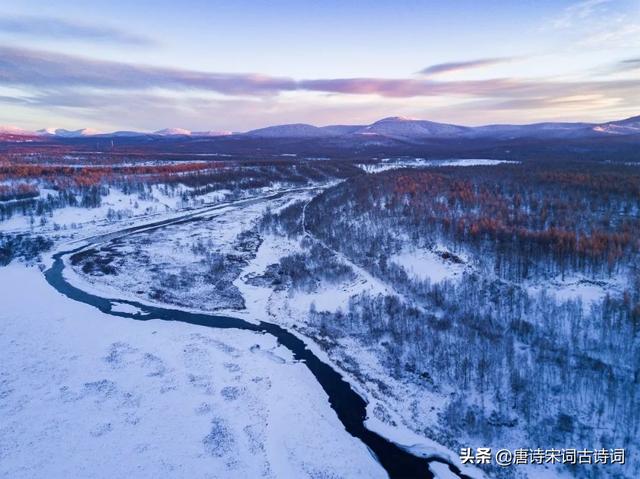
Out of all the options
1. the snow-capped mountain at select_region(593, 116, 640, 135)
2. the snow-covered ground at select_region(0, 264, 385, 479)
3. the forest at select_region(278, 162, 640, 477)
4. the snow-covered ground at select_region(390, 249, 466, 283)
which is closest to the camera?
the snow-covered ground at select_region(0, 264, 385, 479)

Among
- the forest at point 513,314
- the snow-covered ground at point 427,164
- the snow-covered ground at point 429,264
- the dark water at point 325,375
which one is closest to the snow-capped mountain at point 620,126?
the snow-covered ground at point 427,164

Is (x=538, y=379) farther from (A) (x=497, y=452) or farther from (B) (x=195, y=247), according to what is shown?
(B) (x=195, y=247)

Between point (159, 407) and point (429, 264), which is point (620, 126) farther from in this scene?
point (159, 407)

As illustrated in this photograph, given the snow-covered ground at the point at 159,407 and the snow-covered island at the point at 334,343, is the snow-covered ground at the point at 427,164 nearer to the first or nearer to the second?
the snow-covered island at the point at 334,343

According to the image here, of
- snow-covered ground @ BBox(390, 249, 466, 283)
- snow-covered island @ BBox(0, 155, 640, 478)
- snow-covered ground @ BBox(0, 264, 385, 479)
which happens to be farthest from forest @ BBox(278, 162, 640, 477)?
snow-covered ground @ BBox(0, 264, 385, 479)

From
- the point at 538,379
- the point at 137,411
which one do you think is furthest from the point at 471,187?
the point at 137,411

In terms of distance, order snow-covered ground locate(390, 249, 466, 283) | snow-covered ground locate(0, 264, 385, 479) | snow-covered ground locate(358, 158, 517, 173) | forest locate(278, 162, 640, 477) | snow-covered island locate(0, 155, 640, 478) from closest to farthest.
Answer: snow-covered ground locate(0, 264, 385, 479) < snow-covered island locate(0, 155, 640, 478) < forest locate(278, 162, 640, 477) < snow-covered ground locate(390, 249, 466, 283) < snow-covered ground locate(358, 158, 517, 173)

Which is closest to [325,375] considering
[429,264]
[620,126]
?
[429,264]

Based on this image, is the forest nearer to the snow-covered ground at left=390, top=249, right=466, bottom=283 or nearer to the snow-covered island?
the snow-covered island
